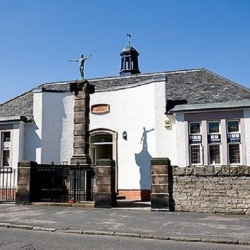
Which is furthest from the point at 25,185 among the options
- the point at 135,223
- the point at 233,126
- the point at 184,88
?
the point at 184,88

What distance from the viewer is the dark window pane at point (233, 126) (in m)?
15.6

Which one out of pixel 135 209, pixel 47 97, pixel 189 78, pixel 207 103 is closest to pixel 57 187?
pixel 135 209

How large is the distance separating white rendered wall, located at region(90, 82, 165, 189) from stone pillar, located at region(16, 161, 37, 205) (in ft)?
16.6

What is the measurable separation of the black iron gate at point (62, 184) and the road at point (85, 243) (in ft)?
19.8

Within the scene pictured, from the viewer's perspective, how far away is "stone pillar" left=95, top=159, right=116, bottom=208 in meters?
13.1

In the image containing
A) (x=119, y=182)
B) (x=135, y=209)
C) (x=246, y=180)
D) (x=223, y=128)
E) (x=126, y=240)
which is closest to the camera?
(x=126, y=240)

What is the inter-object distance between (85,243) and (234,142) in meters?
9.93

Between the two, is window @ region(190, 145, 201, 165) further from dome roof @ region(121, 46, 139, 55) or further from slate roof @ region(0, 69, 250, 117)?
dome roof @ region(121, 46, 139, 55)

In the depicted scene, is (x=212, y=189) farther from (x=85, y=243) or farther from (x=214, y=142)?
(x=85, y=243)

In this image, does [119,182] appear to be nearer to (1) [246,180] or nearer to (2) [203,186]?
(2) [203,186]

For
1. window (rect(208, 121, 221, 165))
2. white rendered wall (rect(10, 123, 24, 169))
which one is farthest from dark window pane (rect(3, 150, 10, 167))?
window (rect(208, 121, 221, 165))

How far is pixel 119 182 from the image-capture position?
58.3 ft

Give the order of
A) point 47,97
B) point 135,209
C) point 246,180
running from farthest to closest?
point 47,97 → point 135,209 → point 246,180

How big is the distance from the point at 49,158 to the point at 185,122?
7.55 m
